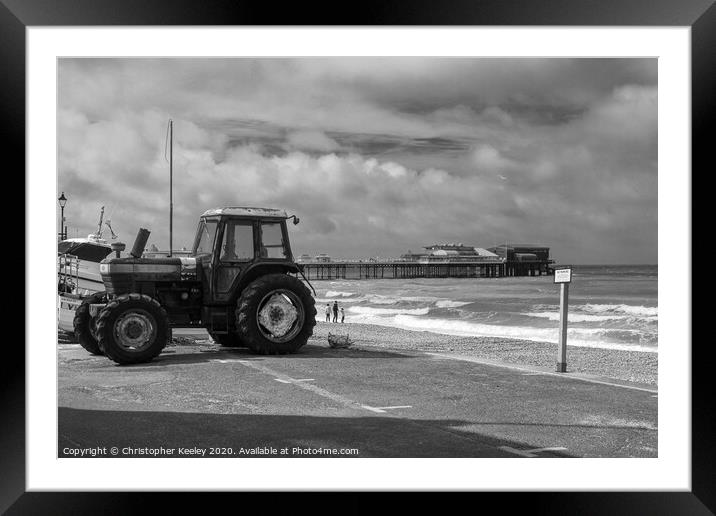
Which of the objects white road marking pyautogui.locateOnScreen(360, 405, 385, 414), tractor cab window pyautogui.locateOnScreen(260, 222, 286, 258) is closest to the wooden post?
white road marking pyautogui.locateOnScreen(360, 405, 385, 414)

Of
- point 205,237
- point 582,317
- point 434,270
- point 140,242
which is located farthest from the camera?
point 434,270

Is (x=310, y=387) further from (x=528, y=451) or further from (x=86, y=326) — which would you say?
(x=86, y=326)

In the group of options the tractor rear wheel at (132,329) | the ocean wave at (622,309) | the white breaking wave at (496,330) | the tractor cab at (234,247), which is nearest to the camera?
the tractor rear wheel at (132,329)

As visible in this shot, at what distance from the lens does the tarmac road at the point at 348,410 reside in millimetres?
5969

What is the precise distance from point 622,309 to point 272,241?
1782 cm

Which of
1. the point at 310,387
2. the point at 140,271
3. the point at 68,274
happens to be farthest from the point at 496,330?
the point at 310,387

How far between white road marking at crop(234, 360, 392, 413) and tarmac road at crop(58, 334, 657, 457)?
1cm

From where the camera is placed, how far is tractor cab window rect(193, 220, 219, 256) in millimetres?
10164

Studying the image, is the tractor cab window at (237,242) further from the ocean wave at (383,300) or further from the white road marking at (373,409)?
the ocean wave at (383,300)

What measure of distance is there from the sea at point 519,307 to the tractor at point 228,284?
913cm

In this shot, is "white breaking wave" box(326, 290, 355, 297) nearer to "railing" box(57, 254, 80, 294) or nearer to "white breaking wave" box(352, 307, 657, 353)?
"white breaking wave" box(352, 307, 657, 353)

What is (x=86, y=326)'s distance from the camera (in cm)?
987

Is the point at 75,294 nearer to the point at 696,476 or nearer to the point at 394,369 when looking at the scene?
the point at 394,369

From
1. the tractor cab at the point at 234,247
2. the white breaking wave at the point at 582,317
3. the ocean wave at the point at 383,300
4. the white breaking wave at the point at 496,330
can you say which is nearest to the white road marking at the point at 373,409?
the tractor cab at the point at 234,247
